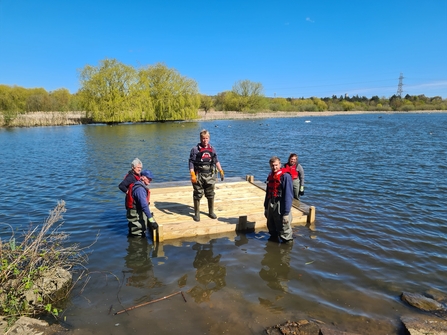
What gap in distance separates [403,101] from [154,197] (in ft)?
527

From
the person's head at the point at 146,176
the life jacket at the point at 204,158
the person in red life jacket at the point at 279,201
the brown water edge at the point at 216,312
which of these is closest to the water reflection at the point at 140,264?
the brown water edge at the point at 216,312

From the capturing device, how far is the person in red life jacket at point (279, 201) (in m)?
6.41

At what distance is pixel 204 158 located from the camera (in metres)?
7.20

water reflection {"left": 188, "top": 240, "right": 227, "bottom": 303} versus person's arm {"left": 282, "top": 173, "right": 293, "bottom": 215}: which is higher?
person's arm {"left": 282, "top": 173, "right": 293, "bottom": 215}

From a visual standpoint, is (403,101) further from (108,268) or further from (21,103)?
(108,268)

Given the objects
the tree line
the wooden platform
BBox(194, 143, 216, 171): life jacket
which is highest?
the tree line

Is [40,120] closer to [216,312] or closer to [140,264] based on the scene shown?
[140,264]

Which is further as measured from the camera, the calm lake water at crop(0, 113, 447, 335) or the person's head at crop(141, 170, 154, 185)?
the person's head at crop(141, 170, 154, 185)

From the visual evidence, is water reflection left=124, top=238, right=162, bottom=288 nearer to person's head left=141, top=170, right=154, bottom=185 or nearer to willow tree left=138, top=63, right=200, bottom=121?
person's head left=141, top=170, right=154, bottom=185

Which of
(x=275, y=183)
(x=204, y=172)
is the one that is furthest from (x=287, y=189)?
(x=204, y=172)

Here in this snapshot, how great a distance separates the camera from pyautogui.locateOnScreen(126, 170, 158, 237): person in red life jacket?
21.8 ft

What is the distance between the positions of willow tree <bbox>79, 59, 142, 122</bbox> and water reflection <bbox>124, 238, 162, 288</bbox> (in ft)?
155

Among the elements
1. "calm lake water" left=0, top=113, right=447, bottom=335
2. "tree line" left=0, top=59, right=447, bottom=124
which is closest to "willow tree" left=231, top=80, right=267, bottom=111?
"tree line" left=0, top=59, right=447, bottom=124

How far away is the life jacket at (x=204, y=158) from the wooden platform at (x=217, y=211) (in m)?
1.41
